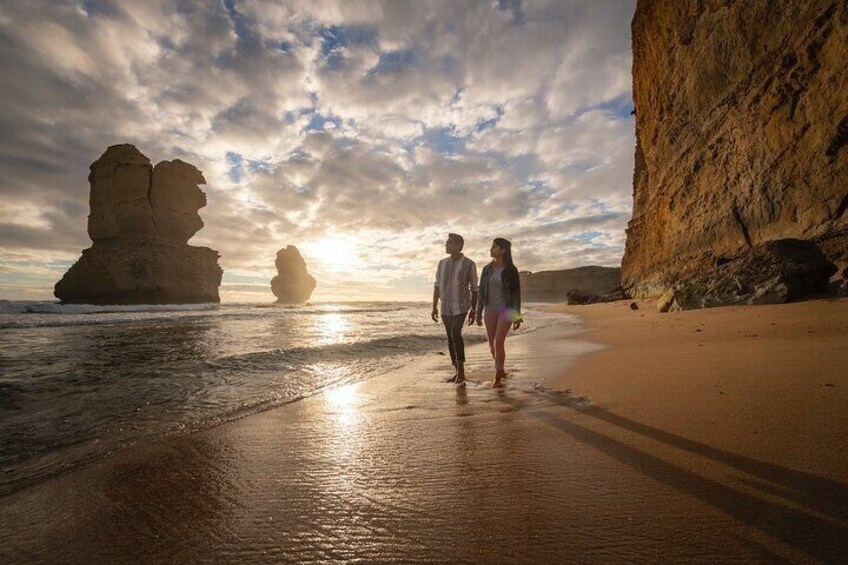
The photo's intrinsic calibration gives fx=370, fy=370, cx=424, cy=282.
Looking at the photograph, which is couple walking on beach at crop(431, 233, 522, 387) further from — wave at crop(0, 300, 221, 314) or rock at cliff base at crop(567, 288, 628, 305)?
wave at crop(0, 300, 221, 314)

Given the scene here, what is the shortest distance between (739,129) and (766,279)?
27.1ft

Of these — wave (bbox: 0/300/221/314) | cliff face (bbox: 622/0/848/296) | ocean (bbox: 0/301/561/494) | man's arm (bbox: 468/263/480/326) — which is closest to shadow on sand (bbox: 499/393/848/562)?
man's arm (bbox: 468/263/480/326)

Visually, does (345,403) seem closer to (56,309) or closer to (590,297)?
(590,297)

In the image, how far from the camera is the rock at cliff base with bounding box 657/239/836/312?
26.3 feet

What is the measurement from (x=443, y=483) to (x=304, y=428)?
4.96 feet

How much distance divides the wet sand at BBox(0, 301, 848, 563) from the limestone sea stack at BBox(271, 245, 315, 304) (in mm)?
100315

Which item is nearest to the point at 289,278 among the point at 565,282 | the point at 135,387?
the point at 565,282

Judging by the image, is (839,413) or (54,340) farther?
(54,340)

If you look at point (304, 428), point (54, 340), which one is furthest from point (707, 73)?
point (54, 340)

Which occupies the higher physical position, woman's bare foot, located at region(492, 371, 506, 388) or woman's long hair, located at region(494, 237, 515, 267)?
woman's long hair, located at region(494, 237, 515, 267)

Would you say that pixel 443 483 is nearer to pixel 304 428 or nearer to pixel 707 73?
pixel 304 428

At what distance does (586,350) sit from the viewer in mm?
6281

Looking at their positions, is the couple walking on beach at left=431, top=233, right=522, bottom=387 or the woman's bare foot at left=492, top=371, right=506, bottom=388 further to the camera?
the couple walking on beach at left=431, top=233, right=522, bottom=387

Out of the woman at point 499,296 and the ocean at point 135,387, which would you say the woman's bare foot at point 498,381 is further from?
the ocean at point 135,387
